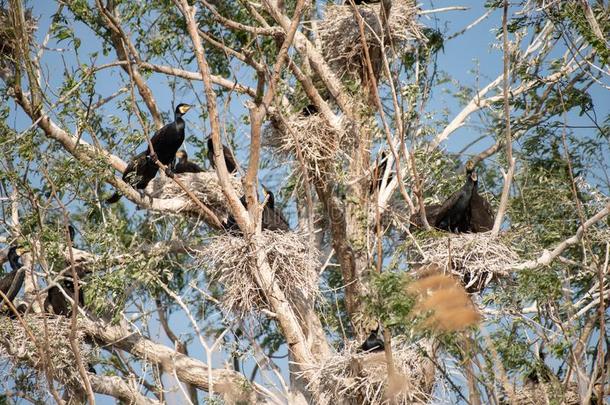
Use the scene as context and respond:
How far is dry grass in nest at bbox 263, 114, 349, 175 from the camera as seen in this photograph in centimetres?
1265

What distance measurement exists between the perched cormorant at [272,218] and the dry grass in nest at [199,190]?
463 millimetres

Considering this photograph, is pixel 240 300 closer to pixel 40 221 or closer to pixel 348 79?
pixel 40 221

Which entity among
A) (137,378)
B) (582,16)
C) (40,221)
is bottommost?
(137,378)

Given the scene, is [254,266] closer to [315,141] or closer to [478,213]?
[315,141]

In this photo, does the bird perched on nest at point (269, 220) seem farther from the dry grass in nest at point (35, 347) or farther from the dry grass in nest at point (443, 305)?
the dry grass in nest at point (443, 305)

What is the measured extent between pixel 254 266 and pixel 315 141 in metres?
2.19

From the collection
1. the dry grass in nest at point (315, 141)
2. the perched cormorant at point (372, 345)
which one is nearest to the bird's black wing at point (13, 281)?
the dry grass in nest at point (315, 141)

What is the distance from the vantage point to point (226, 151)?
14516 millimetres

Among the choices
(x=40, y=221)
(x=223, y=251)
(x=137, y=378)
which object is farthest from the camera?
A: (x=137, y=378)

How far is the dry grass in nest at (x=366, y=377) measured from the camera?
429 inches

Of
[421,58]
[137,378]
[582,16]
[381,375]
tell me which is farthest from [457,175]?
[137,378]

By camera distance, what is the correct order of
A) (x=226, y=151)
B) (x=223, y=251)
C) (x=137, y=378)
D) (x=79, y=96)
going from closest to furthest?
(x=223, y=251), (x=79, y=96), (x=137, y=378), (x=226, y=151)

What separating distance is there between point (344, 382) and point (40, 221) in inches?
133

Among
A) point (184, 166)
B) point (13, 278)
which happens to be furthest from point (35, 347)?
point (184, 166)
